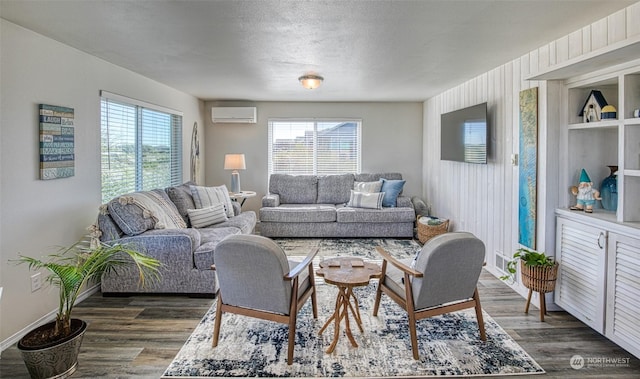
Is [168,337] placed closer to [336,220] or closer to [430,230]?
[336,220]

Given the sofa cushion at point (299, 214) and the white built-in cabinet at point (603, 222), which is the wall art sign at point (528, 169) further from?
the sofa cushion at point (299, 214)

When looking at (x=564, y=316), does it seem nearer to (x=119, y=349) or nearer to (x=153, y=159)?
(x=119, y=349)

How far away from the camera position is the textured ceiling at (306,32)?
2.32 m

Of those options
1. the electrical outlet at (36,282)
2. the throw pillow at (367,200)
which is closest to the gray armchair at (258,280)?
the electrical outlet at (36,282)

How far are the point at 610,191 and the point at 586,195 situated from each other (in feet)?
0.65

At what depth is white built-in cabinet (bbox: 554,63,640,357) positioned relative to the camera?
2.41 m

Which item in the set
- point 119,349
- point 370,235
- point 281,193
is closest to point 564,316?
point 370,235

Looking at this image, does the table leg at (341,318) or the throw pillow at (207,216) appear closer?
the table leg at (341,318)

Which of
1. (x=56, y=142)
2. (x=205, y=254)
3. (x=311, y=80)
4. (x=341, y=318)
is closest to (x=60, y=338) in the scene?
(x=205, y=254)

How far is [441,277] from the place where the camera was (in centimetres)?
244

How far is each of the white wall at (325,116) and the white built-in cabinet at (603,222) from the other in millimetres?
3845

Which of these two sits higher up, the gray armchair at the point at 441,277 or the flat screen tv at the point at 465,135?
the flat screen tv at the point at 465,135

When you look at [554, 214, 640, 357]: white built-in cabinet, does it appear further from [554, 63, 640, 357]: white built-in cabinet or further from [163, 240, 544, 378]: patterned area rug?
[163, 240, 544, 378]: patterned area rug

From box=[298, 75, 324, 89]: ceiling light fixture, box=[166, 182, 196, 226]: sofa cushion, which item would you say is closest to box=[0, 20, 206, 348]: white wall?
box=[166, 182, 196, 226]: sofa cushion
